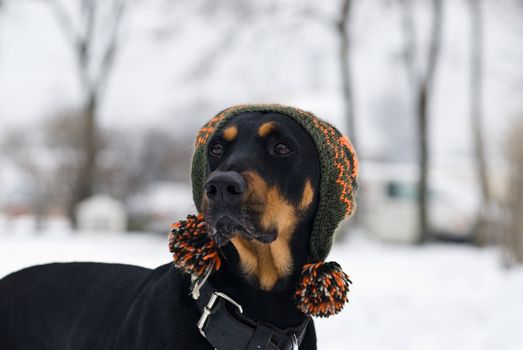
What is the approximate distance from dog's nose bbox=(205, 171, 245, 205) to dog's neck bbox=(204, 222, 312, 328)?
0.29m

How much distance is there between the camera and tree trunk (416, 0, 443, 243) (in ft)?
50.9

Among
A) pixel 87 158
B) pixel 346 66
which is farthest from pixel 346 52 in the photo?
pixel 87 158

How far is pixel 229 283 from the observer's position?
2.33 meters

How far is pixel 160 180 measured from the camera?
22500mm

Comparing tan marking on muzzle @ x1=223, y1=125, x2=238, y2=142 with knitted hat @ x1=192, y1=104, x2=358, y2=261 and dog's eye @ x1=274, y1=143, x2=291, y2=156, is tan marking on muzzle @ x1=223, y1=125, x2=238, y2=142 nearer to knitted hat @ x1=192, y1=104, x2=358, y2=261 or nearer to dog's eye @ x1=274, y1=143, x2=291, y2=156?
knitted hat @ x1=192, y1=104, x2=358, y2=261

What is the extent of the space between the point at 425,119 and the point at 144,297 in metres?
14.1

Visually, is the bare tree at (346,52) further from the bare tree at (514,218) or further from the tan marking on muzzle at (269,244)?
the tan marking on muzzle at (269,244)

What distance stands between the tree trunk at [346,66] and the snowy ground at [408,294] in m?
3.43

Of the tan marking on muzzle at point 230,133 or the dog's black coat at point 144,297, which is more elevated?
the tan marking on muzzle at point 230,133

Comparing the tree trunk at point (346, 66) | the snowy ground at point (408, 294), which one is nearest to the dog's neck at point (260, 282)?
the snowy ground at point (408, 294)

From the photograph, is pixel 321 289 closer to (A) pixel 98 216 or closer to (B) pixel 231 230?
(B) pixel 231 230

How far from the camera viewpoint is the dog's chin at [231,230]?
2.16 m

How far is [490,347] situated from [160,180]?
60.5 ft

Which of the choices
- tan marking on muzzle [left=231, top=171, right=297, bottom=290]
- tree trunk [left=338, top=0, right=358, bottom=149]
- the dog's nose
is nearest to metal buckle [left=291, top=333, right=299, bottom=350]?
tan marking on muzzle [left=231, top=171, right=297, bottom=290]
